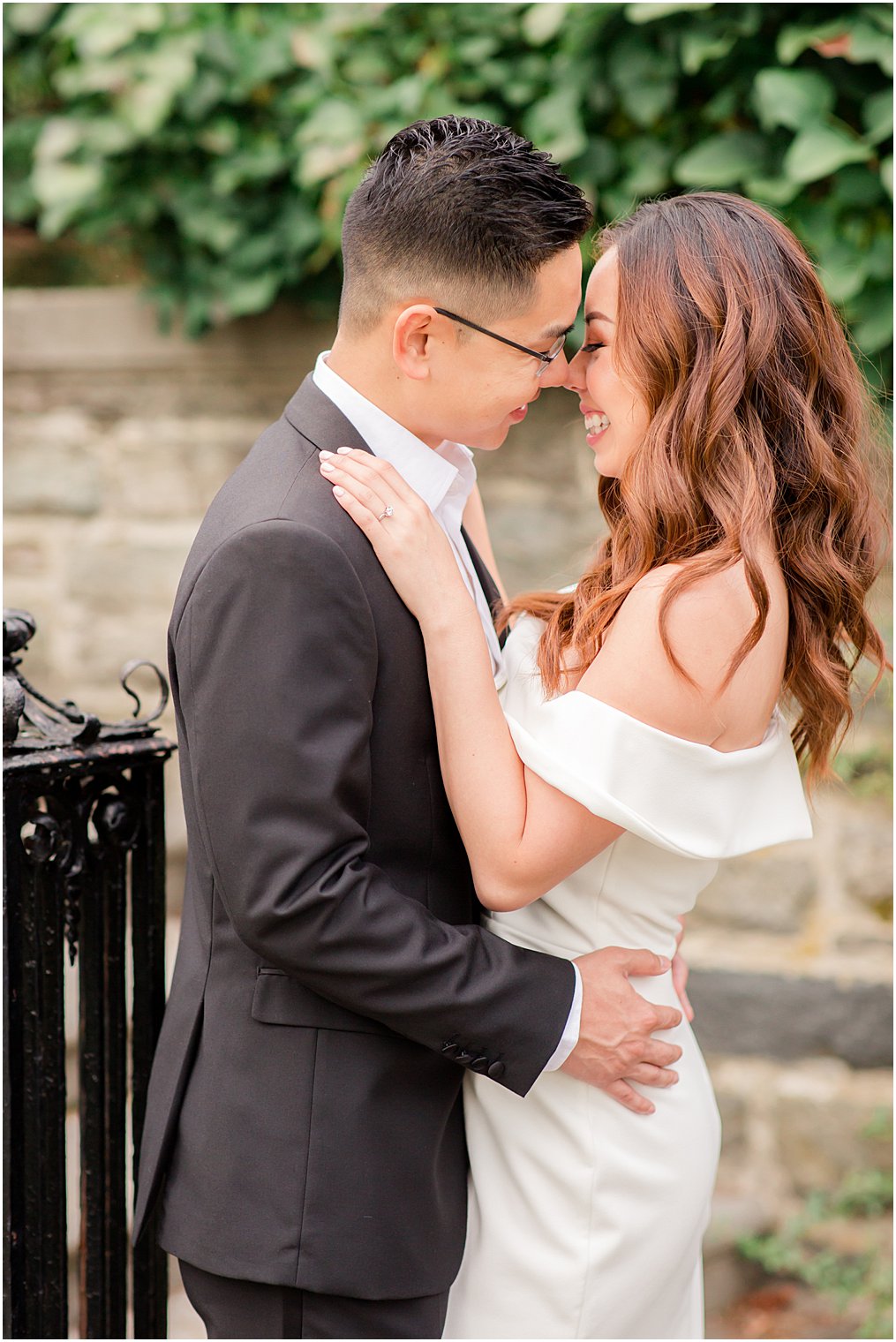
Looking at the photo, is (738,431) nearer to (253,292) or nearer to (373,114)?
(373,114)

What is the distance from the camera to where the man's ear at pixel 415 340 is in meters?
1.72

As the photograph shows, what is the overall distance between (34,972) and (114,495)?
2.26 metres

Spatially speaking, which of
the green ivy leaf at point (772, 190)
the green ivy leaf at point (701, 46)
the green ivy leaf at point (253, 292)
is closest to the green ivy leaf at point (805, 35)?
the green ivy leaf at point (701, 46)

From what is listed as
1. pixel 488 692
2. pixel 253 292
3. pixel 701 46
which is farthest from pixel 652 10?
pixel 488 692

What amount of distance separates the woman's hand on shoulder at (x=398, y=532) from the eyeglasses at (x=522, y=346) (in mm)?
251

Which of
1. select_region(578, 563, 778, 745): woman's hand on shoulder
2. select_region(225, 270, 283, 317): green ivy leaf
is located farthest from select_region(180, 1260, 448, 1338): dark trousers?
select_region(225, 270, 283, 317): green ivy leaf

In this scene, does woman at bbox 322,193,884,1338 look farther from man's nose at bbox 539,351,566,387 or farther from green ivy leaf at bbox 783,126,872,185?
green ivy leaf at bbox 783,126,872,185

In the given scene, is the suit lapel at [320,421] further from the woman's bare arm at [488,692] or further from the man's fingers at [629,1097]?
the man's fingers at [629,1097]

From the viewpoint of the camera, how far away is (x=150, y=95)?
11.0 ft

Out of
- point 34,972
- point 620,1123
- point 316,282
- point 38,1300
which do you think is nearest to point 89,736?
point 34,972

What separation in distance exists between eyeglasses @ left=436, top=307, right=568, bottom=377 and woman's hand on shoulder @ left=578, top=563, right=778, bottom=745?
1.25 ft

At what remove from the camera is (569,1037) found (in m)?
1.71

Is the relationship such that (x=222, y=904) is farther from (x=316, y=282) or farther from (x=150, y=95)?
(x=150, y=95)

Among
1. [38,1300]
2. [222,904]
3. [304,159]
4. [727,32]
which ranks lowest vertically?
[38,1300]
